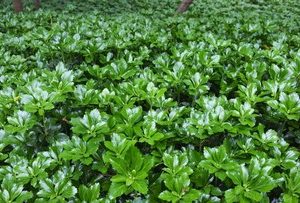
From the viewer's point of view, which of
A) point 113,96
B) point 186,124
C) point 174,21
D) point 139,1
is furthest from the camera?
point 139,1

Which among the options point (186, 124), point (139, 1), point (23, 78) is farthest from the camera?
point (139, 1)

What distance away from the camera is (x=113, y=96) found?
188cm

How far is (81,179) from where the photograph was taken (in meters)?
1.58

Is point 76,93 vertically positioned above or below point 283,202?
above

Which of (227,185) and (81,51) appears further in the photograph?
(81,51)

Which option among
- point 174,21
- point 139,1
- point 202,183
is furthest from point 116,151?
point 139,1

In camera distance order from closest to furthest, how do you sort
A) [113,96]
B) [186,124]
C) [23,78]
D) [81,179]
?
[81,179] < [186,124] < [113,96] < [23,78]

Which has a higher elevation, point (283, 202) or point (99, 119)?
point (99, 119)

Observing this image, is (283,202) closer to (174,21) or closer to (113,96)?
(113,96)

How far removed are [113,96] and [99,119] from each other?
0.87 ft

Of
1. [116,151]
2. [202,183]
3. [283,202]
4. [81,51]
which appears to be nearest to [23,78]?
[81,51]

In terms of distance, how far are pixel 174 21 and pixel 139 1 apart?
5362 millimetres

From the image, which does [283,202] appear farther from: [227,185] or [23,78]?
[23,78]

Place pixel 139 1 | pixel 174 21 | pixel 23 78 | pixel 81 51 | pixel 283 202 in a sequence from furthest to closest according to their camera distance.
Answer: pixel 139 1, pixel 174 21, pixel 81 51, pixel 23 78, pixel 283 202
